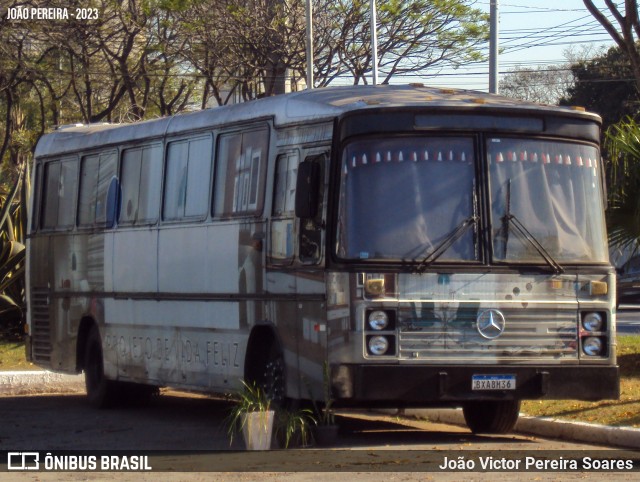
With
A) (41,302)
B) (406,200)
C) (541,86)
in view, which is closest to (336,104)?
(406,200)

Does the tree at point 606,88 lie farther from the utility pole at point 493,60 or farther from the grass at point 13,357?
the grass at point 13,357

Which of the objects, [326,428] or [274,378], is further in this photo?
[274,378]

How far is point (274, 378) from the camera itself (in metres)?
11.5

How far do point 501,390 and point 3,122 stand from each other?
36978mm

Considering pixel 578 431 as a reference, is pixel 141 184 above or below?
above

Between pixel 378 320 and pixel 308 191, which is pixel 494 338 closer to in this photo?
pixel 378 320

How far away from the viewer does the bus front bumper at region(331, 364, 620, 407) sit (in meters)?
10.2

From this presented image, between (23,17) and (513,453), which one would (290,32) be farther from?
(513,453)

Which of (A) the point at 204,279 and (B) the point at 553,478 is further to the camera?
(A) the point at 204,279

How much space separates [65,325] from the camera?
1603cm

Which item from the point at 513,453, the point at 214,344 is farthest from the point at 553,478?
the point at 214,344

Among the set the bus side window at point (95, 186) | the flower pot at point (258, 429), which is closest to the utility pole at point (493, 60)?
the bus side window at point (95, 186)

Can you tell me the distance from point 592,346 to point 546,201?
4.09 feet

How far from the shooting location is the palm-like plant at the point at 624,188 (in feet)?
50.2
